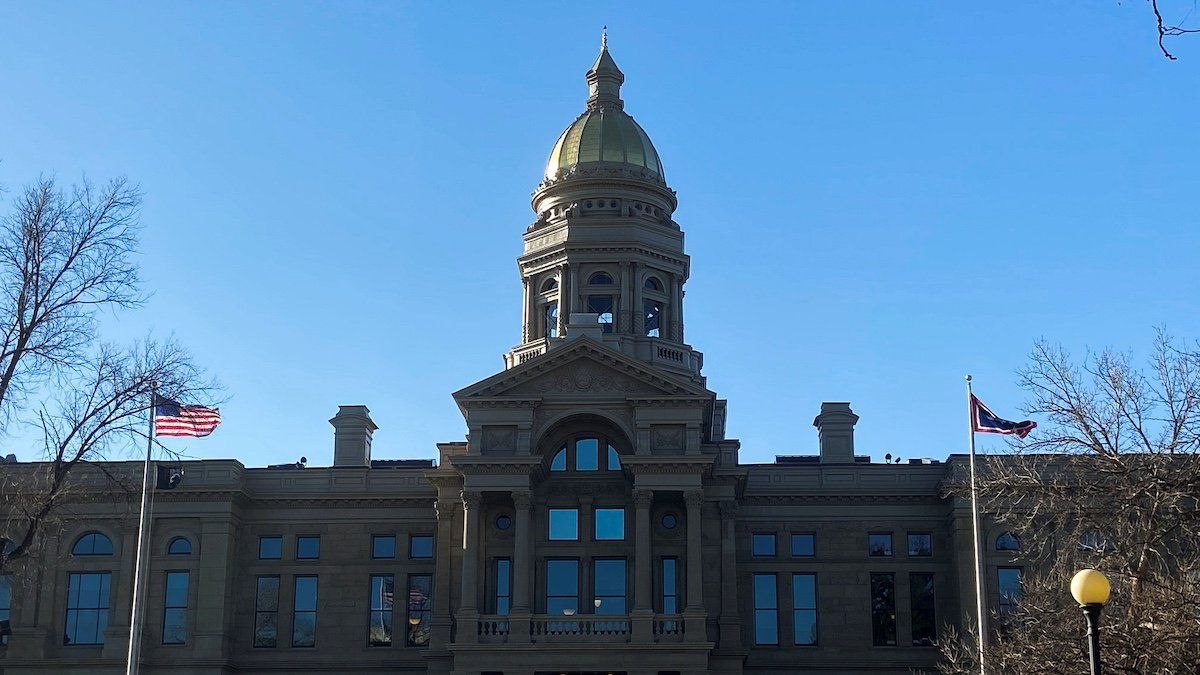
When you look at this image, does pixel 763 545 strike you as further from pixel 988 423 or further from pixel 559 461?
pixel 988 423

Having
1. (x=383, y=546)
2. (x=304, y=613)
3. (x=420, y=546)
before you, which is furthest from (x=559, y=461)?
(x=304, y=613)

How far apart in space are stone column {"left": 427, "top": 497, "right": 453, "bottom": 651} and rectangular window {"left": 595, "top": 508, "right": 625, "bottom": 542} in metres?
5.78

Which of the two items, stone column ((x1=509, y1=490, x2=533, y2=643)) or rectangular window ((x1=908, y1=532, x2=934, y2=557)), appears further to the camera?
rectangular window ((x1=908, y1=532, x2=934, y2=557))

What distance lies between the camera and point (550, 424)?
59812 millimetres

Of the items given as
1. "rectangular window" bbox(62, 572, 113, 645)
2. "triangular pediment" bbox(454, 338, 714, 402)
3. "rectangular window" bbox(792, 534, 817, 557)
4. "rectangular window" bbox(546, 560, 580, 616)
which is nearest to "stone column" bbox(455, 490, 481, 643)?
"rectangular window" bbox(546, 560, 580, 616)

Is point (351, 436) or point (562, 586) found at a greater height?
point (351, 436)

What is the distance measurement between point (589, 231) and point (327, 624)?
2085 centimetres

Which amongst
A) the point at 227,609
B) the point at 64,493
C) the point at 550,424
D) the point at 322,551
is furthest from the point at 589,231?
the point at 64,493

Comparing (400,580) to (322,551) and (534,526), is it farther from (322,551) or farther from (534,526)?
(534,526)

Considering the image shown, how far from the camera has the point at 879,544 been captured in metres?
64.5

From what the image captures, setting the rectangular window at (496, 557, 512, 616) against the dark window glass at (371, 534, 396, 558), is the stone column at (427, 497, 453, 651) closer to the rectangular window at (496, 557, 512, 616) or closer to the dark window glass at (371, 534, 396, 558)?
the rectangular window at (496, 557, 512, 616)

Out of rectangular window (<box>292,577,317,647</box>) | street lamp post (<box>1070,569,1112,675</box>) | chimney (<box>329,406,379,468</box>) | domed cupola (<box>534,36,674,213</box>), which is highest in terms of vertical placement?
domed cupola (<box>534,36,674,213</box>)

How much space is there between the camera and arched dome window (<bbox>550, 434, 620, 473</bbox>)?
2410 inches

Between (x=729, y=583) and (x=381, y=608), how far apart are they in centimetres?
1458
